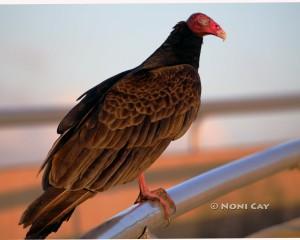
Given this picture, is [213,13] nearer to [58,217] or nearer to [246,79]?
[246,79]

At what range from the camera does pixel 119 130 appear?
6.70 ft

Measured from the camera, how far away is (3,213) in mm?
2227

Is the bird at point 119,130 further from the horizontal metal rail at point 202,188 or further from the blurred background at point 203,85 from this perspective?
the horizontal metal rail at point 202,188

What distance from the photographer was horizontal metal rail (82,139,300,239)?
127 centimetres

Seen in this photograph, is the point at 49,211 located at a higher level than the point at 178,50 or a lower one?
lower

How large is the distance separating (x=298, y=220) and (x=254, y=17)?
0.92 meters

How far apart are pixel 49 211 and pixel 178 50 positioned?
2.93 ft

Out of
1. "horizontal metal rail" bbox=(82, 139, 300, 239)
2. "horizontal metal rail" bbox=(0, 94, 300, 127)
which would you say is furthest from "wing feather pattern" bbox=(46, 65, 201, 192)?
"horizontal metal rail" bbox=(82, 139, 300, 239)

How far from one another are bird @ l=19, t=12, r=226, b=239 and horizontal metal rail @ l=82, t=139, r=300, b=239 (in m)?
0.53

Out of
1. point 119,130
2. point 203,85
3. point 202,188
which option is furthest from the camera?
point 203,85


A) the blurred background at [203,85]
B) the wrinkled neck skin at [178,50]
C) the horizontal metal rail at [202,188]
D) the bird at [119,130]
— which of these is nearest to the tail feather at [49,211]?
the bird at [119,130]

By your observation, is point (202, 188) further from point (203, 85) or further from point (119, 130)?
point (203, 85)

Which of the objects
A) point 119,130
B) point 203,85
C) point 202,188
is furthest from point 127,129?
point 202,188

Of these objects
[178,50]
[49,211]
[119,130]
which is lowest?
[49,211]
